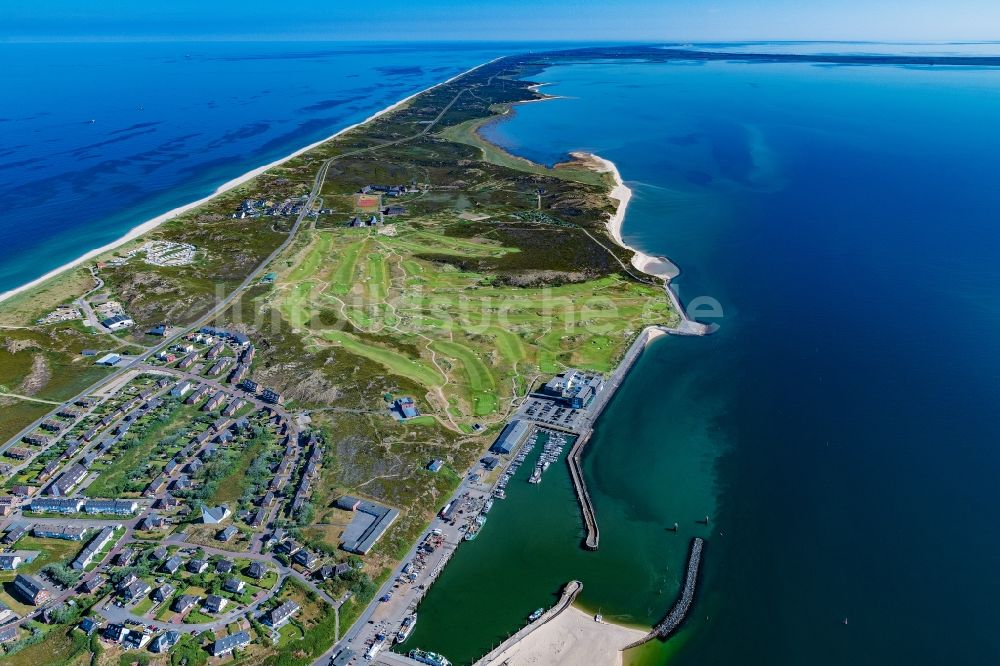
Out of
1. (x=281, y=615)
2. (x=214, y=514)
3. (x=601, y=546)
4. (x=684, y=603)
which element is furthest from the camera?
(x=601, y=546)

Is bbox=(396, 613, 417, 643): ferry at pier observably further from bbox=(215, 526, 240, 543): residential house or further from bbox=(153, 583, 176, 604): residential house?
bbox=(153, 583, 176, 604): residential house

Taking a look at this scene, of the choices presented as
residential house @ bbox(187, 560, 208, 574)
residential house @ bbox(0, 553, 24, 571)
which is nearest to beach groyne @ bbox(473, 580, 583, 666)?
residential house @ bbox(187, 560, 208, 574)

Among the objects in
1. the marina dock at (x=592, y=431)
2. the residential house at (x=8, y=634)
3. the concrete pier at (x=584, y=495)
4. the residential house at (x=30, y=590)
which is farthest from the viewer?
the marina dock at (x=592, y=431)

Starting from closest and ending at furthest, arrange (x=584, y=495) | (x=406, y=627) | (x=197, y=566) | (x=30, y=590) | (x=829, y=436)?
(x=30, y=590)
(x=406, y=627)
(x=197, y=566)
(x=584, y=495)
(x=829, y=436)

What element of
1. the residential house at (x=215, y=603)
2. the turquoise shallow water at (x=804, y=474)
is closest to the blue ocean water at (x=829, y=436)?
the turquoise shallow water at (x=804, y=474)

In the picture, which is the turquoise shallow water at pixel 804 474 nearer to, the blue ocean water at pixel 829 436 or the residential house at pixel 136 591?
the blue ocean water at pixel 829 436

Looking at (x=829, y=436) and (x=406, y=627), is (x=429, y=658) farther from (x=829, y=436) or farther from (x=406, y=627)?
(x=829, y=436)

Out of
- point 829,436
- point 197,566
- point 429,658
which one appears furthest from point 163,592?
point 829,436
